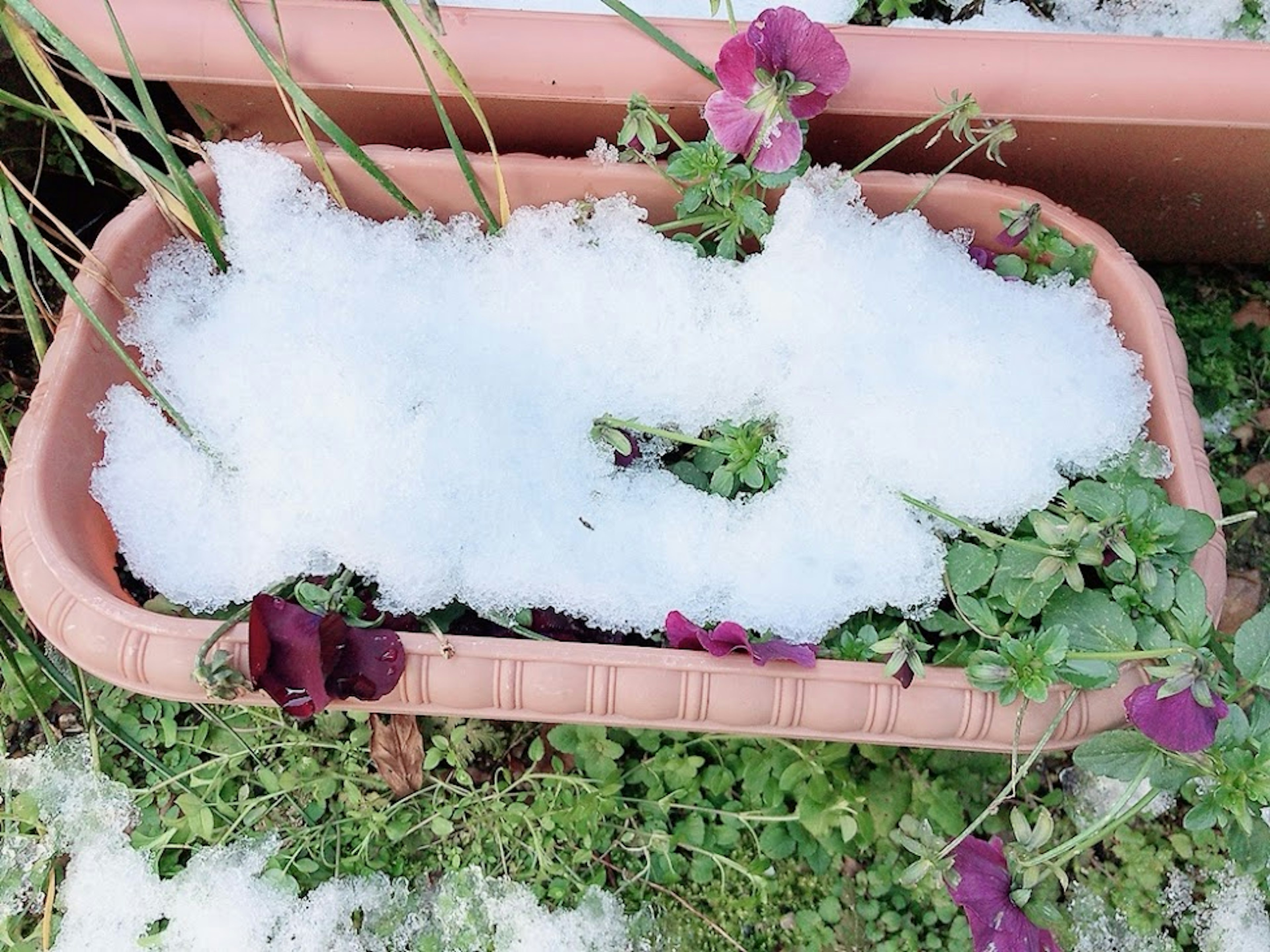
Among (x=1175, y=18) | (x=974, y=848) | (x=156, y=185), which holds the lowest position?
(x=974, y=848)

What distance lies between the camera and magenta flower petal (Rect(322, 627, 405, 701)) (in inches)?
30.8

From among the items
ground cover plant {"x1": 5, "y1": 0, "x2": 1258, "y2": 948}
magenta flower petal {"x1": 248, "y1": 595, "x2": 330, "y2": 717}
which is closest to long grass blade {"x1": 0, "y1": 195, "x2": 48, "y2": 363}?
magenta flower petal {"x1": 248, "y1": 595, "x2": 330, "y2": 717}

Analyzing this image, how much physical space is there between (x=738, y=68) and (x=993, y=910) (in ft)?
2.20

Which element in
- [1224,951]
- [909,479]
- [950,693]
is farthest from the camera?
[1224,951]

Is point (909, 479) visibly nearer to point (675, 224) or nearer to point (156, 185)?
point (675, 224)

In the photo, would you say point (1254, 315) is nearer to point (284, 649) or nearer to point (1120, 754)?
point (1120, 754)

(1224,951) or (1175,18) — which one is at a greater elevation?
(1175,18)

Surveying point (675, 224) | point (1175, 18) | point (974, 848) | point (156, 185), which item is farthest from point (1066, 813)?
point (156, 185)

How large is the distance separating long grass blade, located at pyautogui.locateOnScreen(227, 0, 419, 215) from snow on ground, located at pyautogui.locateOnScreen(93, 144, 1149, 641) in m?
0.09

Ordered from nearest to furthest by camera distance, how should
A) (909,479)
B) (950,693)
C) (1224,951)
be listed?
(950,693) < (909,479) < (1224,951)

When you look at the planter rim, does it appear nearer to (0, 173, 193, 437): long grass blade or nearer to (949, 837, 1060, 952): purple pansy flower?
(0, 173, 193, 437): long grass blade

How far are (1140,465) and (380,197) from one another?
716mm

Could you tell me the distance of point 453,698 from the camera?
0.82 meters

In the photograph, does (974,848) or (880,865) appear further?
(880,865)
